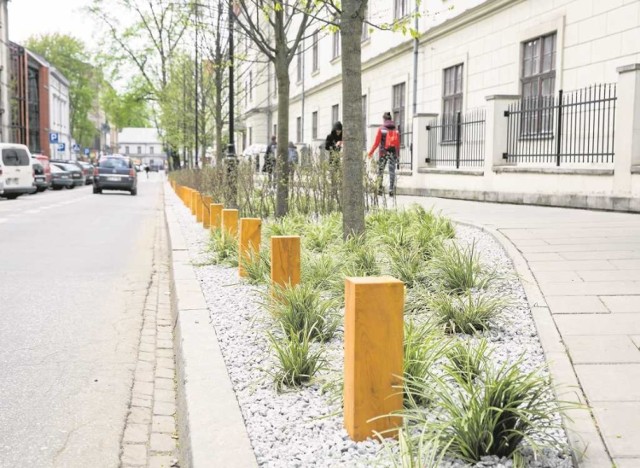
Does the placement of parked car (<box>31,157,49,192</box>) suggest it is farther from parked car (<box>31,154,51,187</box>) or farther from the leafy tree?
the leafy tree

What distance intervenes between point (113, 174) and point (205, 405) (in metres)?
30.5

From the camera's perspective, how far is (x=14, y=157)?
84.5ft

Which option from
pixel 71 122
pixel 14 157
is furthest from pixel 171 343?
pixel 71 122

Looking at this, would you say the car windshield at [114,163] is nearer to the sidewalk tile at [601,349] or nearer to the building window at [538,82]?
the building window at [538,82]

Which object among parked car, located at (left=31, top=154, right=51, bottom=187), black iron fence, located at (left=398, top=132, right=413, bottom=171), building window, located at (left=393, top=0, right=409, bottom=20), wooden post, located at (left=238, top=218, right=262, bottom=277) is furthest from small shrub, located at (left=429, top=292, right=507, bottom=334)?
parked car, located at (left=31, top=154, right=51, bottom=187)

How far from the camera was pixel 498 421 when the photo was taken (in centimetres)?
278

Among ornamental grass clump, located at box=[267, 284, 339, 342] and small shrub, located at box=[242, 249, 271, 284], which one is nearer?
ornamental grass clump, located at box=[267, 284, 339, 342]

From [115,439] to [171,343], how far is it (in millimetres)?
1992

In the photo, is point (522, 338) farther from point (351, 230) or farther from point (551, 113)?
point (551, 113)

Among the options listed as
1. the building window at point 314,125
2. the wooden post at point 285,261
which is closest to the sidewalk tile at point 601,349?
the wooden post at point 285,261

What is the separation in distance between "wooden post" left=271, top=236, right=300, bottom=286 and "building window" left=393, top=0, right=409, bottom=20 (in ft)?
61.5

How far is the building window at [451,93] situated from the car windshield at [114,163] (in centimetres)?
1703

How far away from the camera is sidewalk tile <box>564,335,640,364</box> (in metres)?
3.74

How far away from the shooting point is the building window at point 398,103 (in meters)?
23.7
